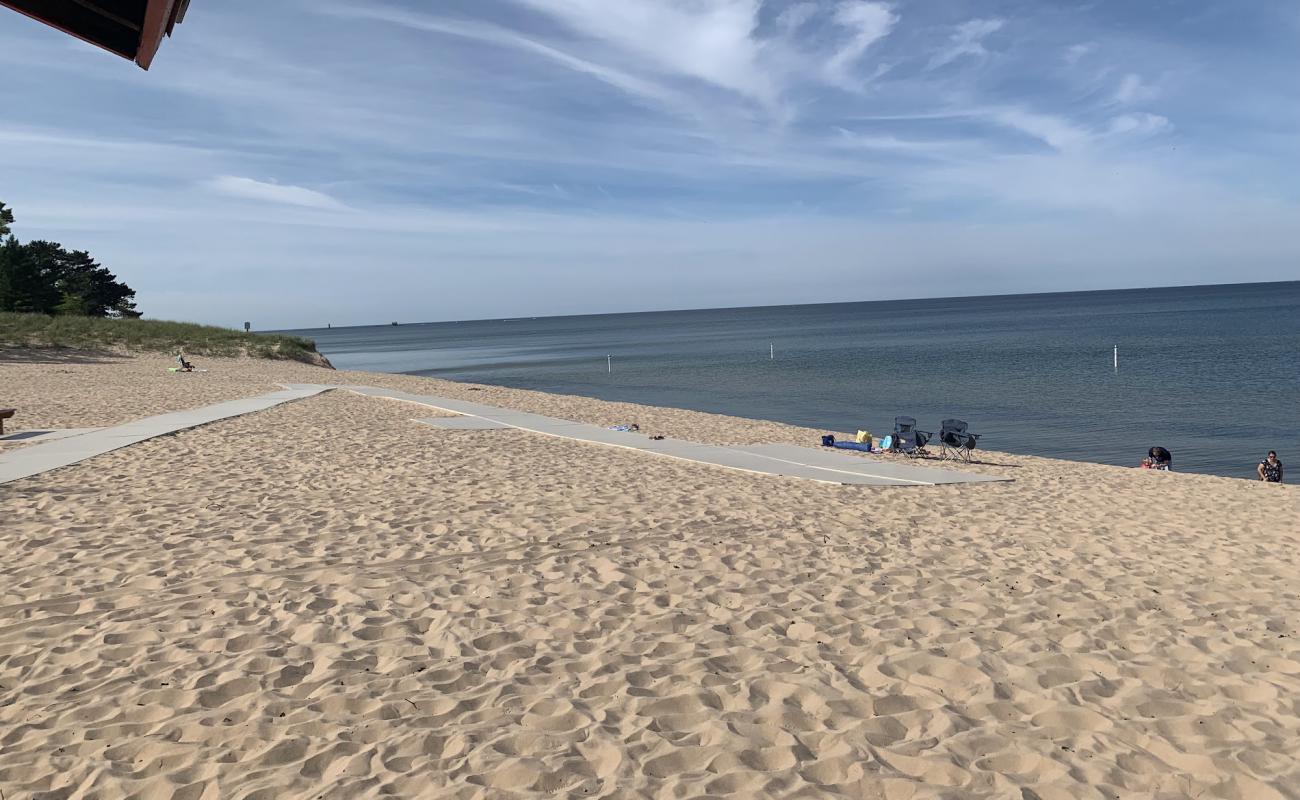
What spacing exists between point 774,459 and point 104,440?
9.52m

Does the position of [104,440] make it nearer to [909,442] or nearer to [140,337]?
[909,442]

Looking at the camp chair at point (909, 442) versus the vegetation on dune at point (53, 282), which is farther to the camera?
the vegetation on dune at point (53, 282)

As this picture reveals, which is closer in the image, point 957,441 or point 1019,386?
point 957,441

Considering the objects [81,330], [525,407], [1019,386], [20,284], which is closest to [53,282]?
[20,284]

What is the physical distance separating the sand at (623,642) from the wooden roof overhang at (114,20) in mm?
2974

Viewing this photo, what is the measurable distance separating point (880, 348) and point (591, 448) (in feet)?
201

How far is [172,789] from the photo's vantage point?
3.31 metres

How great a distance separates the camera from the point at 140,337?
1490 inches

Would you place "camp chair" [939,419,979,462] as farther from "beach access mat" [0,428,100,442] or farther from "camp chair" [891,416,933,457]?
"beach access mat" [0,428,100,442]

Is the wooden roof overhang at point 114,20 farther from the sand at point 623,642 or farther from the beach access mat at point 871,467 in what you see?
the beach access mat at point 871,467

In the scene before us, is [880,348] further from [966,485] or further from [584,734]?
[584,734]

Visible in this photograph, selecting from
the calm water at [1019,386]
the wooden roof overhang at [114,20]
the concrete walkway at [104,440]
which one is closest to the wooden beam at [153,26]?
the wooden roof overhang at [114,20]

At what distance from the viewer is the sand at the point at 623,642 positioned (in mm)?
3568

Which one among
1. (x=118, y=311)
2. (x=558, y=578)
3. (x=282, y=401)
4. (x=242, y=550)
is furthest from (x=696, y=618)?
(x=118, y=311)
